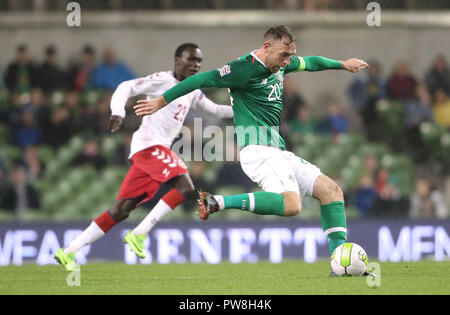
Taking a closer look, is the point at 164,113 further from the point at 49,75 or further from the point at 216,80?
the point at 49,75

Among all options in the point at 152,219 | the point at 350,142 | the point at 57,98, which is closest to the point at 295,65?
the point at 152,219

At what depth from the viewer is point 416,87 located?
16641 millimetres

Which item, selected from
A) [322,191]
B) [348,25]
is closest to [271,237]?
[322,191]

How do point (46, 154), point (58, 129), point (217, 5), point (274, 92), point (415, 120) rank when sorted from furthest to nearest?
point (217, 5)
point (415, 120)
point (58, 129)
point (46, 154)
point (274, 92)

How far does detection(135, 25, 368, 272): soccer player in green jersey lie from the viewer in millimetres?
7562

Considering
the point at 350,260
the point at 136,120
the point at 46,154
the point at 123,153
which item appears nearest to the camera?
the point at 350,260

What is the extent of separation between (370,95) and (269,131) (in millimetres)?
8838

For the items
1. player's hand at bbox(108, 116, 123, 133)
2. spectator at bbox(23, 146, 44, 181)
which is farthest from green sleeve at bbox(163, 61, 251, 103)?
spectator at bbox(23, 146, 44, 181)

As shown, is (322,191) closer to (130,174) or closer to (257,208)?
(257,208)

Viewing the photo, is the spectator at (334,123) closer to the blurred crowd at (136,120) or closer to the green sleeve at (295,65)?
the blurred crowd at (136,120)

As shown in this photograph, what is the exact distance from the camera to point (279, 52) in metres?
7.77

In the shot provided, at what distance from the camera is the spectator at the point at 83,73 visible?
16719mm

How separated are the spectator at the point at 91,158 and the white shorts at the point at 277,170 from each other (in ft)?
25.3

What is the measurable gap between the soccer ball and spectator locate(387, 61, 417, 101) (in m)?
9.49
